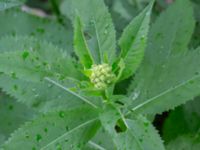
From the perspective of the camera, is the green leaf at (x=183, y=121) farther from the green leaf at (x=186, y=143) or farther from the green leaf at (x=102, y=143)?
the green leaf at (x=102, y=143)

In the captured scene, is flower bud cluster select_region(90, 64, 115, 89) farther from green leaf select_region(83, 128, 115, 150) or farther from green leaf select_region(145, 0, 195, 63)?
green leaf select_region(83, 128, 115, 150)

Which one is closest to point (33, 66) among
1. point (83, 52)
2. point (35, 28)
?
point (83, 52)

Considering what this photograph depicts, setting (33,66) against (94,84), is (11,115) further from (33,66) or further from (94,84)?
Result: (94,84)

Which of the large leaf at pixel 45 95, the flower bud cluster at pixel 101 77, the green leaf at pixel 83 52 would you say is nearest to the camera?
the flower bud cluster at pixel 101 77

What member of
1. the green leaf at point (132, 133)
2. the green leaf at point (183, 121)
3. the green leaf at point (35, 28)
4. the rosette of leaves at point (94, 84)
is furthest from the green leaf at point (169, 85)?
the green leaf at point (35, 28)

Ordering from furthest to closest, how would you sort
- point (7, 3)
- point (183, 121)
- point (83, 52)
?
point (183, 121)
point (7, 3)
point (83, 52)

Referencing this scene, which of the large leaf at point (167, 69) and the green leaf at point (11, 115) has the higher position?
the green leaf at point (11, 115)
